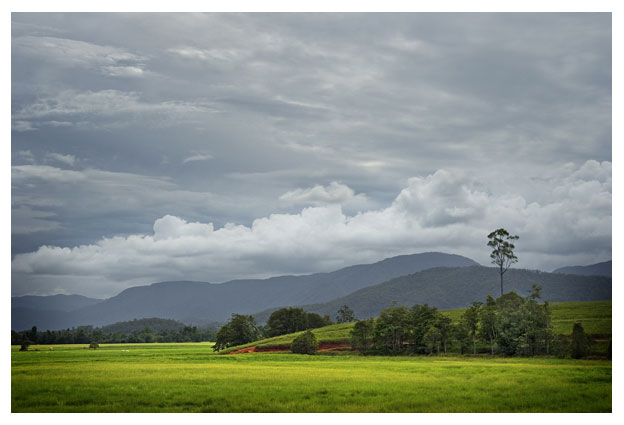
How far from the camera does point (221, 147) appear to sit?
75.9 feet

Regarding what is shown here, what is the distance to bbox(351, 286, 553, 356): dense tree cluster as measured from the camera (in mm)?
35625

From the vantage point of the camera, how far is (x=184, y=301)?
150ft

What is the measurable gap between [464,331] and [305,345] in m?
11.4

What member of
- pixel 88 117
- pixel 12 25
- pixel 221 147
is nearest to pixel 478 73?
pixel 221 147

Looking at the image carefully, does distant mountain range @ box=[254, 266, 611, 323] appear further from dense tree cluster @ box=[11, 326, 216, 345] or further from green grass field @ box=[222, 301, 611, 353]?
green grass field @ box=[222, 301, 611, 353]

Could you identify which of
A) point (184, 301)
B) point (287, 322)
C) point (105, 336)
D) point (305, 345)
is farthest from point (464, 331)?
point (105, 336)

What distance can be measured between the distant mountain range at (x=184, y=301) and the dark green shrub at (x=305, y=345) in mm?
5170

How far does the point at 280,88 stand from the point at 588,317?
27022 mm

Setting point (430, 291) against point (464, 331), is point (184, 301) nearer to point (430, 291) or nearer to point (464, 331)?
point (464, 331)

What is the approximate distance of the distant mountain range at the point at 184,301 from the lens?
70.8 ft

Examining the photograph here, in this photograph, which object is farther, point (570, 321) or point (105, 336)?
point (105, 336)

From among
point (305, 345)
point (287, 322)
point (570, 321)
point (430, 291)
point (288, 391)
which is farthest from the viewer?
point (430, 291)

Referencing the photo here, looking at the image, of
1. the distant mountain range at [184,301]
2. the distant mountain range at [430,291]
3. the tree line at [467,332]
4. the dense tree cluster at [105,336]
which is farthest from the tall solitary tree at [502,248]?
the distant mountain range at [430,291]
